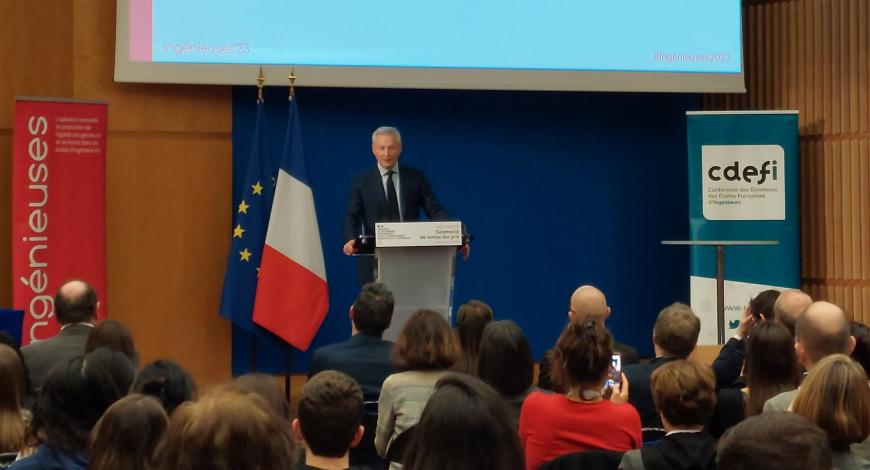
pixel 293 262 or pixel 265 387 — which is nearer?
pixel 265 387

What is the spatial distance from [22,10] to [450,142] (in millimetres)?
2945

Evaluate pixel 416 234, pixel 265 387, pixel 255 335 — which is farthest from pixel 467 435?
pixel 255 335

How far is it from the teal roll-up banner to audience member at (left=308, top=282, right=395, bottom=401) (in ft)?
13.6

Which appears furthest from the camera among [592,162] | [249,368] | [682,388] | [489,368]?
[592,162]

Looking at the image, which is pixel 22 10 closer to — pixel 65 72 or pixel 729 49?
pixel 65 72

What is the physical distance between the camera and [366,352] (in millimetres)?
3980

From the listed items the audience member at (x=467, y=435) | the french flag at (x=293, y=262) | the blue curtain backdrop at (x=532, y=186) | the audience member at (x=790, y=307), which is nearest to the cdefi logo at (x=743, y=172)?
the blue curtain backdrop at (x=532, y=186)

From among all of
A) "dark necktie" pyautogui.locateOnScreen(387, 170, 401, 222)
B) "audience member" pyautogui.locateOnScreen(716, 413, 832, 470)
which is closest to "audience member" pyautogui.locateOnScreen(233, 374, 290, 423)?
"audience member" pyautogui.locateOnScreen(716, 413, 832, 470)

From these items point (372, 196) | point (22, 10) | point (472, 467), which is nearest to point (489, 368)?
point (472, 467)

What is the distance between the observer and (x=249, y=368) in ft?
24.6

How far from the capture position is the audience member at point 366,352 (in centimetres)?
391

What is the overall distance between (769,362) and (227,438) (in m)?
2.14

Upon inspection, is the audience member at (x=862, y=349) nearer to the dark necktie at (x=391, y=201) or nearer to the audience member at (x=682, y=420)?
the audience member at (x=682, y=420)

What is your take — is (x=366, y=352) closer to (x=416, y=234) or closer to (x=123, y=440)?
(x=416, y=234)
